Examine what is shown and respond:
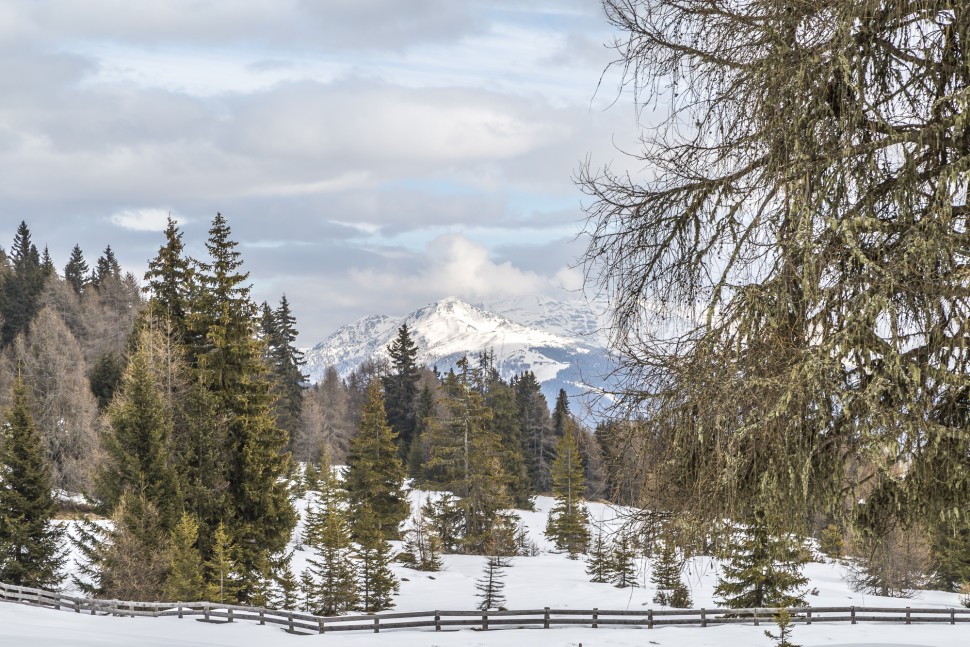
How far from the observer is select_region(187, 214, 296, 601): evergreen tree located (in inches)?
1200

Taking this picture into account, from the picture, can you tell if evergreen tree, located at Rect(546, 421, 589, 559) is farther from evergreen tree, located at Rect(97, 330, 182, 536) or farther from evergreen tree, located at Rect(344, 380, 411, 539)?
evergreen tree, located at Rect(97, 330, 182, 536)

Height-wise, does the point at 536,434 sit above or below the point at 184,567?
above

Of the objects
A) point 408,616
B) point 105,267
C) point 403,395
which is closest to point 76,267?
point 105,267

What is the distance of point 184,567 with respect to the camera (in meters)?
29.5

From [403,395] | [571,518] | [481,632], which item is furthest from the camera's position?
[403,395]

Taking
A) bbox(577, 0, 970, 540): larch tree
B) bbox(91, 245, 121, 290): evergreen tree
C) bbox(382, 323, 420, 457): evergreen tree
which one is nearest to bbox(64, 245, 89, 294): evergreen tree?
bbox(91, 245, 121, 290): evergreen tree

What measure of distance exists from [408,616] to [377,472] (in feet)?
59.0

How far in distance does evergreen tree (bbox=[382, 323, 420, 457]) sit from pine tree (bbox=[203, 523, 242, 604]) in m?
51.2

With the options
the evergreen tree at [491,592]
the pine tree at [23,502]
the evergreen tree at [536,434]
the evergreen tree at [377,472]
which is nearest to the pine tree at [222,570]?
the pine tree at [23,502]

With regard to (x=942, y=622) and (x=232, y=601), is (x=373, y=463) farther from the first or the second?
(x=942, y=622)

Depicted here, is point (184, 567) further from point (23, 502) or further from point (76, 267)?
point (76, 267)

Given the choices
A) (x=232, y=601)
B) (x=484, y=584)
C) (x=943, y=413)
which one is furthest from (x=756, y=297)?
(x=484, y=584)

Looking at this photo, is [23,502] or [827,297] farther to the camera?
[23,502]

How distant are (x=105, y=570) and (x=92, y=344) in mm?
53549
